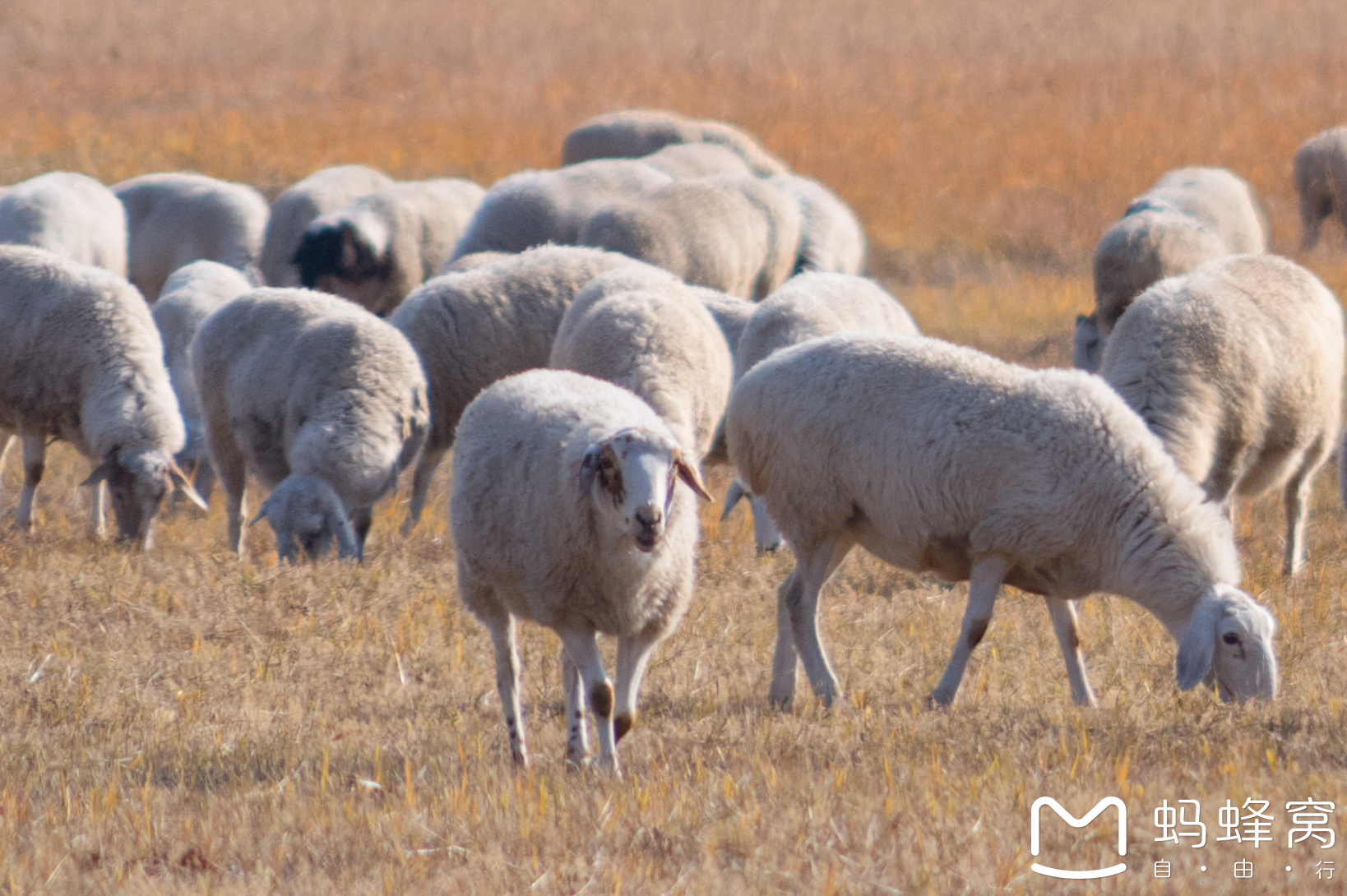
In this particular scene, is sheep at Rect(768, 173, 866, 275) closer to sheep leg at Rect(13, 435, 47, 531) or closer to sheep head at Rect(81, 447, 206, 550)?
sheep head at Rect(81, 447, 206, 550)

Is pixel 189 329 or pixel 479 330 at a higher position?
pixel 479 330

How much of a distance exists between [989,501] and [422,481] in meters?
4.44

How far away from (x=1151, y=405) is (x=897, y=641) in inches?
61.7

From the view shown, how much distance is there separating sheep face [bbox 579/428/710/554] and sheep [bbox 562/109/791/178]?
42.0ft

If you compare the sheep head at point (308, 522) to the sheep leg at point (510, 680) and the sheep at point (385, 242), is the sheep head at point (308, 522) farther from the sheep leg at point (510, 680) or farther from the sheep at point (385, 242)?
the sheep at point (385, 242)

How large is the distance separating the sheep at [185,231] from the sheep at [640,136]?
177 inches

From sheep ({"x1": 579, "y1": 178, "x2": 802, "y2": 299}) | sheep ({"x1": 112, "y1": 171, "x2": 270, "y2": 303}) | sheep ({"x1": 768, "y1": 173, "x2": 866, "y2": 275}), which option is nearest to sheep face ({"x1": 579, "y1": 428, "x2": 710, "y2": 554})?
sheep ({"x1": 579, "y1": 178, "x2": 802, "y2": 299})

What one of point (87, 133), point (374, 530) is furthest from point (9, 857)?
point (87, 133)

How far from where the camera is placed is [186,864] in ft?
13.1

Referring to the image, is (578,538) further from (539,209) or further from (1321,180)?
(1321,180)

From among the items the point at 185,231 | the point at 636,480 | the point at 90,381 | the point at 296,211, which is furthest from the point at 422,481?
the point at 185,231

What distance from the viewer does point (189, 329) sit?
34.8 ft

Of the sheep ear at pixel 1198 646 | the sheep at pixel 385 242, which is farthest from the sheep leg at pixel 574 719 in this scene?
the sheep at pixel 385 242

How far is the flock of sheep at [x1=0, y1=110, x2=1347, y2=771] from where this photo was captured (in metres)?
5.13
